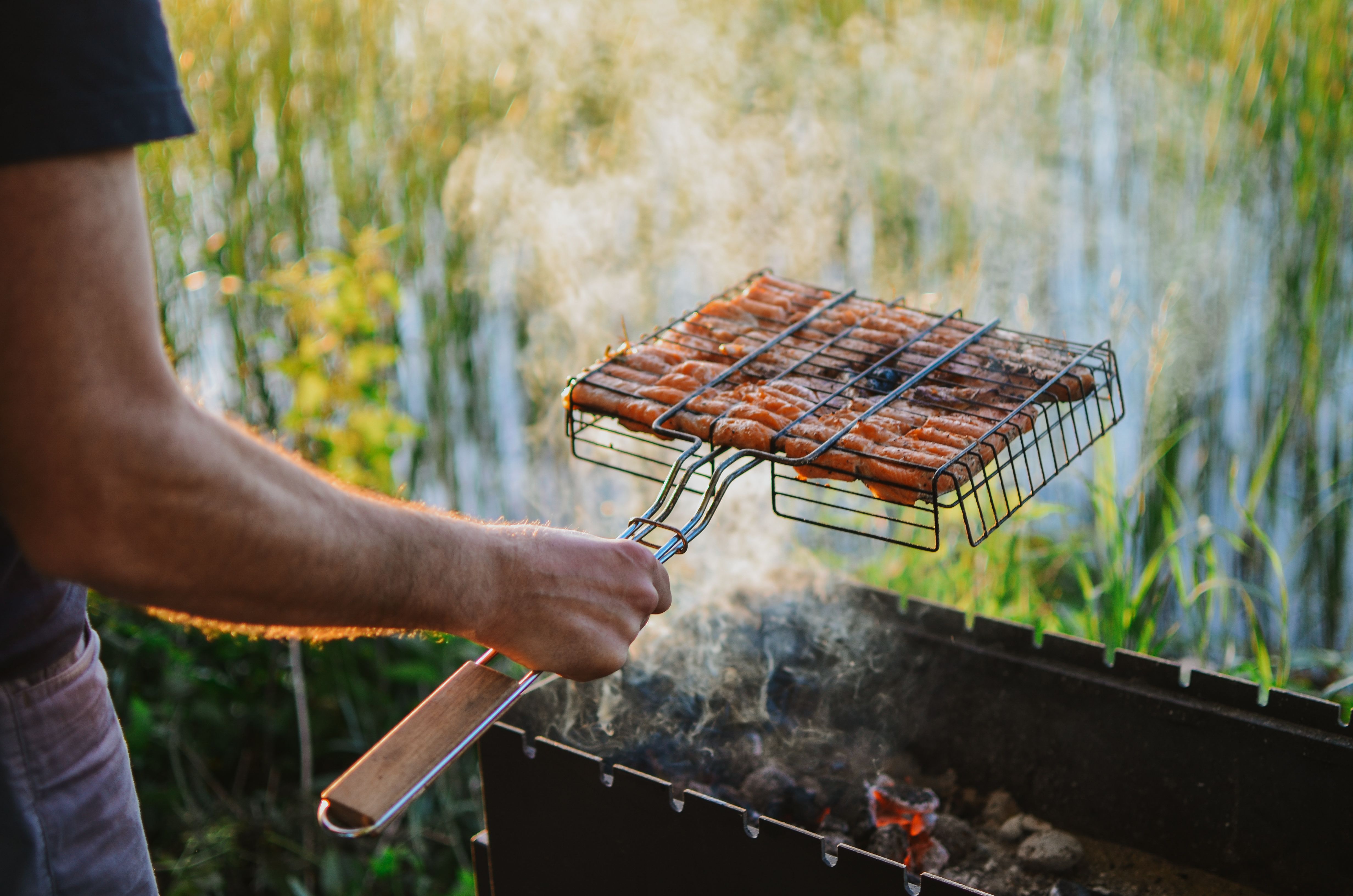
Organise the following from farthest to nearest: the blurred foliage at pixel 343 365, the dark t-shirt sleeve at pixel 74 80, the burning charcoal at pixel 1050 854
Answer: the blurred foliage at pixel 343 365, the burning charcoal at pixel 1050 854, the dark t-shirt sleeve at pixel 74 80

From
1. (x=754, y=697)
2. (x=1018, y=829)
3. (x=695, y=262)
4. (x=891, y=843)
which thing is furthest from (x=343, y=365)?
(x=1018, y=829)

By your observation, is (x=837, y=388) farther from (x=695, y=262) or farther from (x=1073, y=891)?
(x=695, y=262)

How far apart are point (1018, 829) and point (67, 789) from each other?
5.65ft

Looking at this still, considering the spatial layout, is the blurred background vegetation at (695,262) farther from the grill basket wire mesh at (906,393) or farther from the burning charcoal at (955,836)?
the grill basket wire mesh at (906,393)

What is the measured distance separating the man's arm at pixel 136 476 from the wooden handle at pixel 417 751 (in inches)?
4.9

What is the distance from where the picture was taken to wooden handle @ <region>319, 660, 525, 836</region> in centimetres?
114

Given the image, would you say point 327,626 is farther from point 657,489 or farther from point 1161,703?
point 657,489

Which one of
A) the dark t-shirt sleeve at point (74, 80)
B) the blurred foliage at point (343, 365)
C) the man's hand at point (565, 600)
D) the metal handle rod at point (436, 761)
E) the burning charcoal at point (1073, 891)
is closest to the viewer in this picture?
the dark t-shirt sleeve at point (74, 80)

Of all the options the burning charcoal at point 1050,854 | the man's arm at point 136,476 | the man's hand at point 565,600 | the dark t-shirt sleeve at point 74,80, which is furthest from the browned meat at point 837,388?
the dark t-shirt sleeve at point 74,80

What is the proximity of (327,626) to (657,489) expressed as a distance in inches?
104

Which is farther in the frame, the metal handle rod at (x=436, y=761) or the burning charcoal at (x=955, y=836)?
the burning charcoal at (x=955, y=836)

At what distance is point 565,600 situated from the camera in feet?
4.29

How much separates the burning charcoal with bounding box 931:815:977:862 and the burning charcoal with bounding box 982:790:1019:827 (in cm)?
7

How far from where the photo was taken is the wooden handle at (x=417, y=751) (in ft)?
3.74
